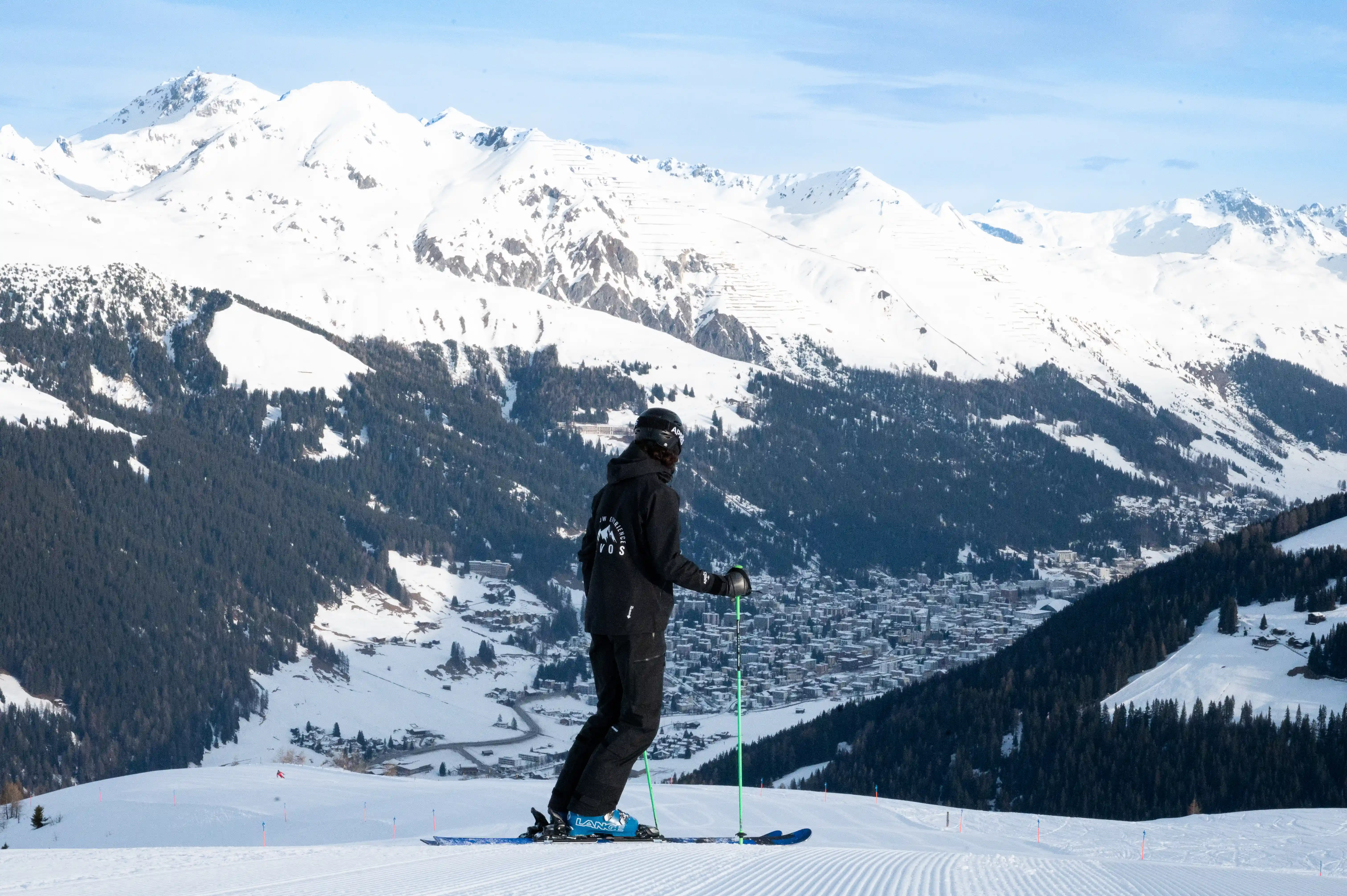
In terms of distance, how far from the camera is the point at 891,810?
45438 mm

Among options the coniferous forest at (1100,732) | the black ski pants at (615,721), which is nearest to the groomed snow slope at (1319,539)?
the coniferous forest at (1100,732)

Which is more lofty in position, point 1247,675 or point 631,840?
point 631,840

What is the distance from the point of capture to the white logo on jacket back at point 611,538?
1455 centimetres

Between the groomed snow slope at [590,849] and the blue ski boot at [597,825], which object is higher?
the blue ski boot at [597,825]

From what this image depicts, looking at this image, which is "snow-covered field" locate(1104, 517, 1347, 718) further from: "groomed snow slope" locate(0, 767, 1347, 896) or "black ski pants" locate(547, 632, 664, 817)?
"black ski pants" locate(547, 632, 664, 817)

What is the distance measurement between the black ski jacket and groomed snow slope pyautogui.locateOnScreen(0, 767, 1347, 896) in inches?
96.9

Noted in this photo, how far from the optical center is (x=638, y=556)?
47.8 feet

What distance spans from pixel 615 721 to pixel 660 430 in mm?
3119

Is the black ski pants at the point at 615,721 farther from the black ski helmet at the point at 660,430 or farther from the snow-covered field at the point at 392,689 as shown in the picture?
the snow-covered field at the point at 392,689

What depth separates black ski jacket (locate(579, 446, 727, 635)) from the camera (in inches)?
566

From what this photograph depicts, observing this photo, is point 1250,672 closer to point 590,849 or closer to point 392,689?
point 392,689

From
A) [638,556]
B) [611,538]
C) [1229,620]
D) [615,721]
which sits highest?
[611,538]

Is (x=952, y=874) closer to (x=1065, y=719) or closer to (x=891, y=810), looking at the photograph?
(x=891, y=810)

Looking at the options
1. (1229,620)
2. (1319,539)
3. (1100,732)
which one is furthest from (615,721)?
(1319,539)
